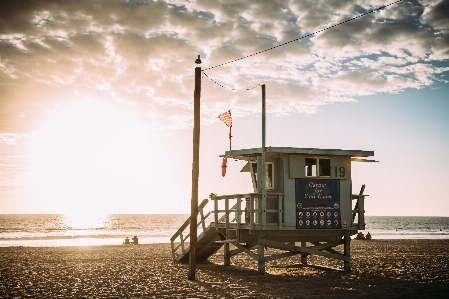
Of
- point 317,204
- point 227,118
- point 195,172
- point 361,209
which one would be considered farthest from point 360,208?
point 195,172

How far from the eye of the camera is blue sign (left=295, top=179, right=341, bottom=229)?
1755 cm

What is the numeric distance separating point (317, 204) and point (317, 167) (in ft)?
4.68

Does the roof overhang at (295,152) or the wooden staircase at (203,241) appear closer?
the roof overhang at (295,152)

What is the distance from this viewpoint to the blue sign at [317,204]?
57.6 ft

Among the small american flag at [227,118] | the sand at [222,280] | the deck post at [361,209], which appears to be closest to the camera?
the sand at [222,280]

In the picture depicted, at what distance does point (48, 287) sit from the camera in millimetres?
14719

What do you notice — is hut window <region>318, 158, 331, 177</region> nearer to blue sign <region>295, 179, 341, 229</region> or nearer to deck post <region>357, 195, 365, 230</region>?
blue sign <region>295, 179, 341, 229</region>

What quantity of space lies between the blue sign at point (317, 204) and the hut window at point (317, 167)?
315mm

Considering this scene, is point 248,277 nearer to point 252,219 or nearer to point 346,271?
point 252,219

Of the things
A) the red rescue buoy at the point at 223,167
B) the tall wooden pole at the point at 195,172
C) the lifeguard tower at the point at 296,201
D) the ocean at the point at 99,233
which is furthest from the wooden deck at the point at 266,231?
the ocean at the point at 99,233

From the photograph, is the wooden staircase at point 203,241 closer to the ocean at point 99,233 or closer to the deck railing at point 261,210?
the deck railing at point 261,210

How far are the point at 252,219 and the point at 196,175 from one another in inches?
120

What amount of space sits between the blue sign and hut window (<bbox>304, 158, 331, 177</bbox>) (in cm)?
32

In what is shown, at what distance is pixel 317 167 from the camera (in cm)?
1800
